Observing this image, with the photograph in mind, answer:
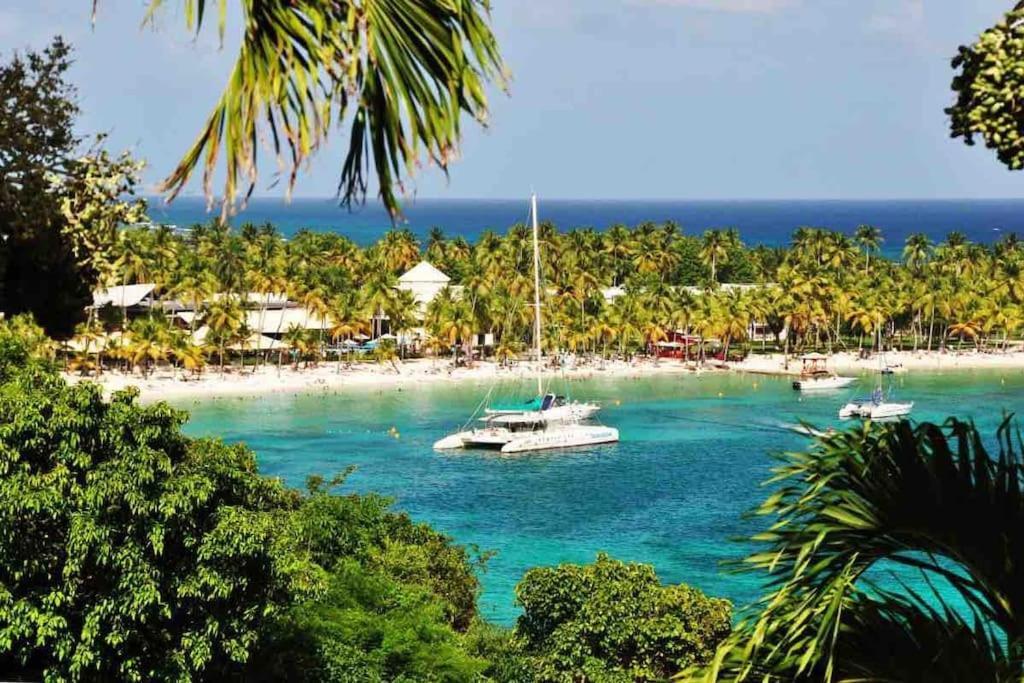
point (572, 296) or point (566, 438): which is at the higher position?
point (572, 296)

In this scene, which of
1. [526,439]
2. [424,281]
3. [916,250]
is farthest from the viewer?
[916,250]

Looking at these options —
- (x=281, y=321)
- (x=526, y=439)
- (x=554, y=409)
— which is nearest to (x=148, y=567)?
(x=526, y=439)

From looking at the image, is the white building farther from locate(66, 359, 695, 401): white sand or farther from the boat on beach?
the boat on beach

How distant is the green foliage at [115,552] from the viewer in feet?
34.9

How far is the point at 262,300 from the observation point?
72.5 m

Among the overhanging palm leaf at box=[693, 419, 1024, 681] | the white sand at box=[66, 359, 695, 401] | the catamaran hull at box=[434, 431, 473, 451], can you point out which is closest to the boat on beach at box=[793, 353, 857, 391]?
the white sand at box=[66, 359, 695, 401]

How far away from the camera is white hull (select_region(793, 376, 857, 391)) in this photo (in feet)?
215

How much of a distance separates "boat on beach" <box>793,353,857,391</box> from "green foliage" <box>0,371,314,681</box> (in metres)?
56.6

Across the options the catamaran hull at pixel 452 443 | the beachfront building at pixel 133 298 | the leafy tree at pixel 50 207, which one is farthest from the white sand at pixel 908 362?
the leafy tree at pixel 50 207

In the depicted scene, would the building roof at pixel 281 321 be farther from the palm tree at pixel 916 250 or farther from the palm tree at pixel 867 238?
the palm tree at pixel 916 250

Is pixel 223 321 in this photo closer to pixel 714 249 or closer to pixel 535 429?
pixel 535 429

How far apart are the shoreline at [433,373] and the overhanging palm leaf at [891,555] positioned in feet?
182

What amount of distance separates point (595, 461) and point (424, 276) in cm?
3245

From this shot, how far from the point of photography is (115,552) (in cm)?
1091
